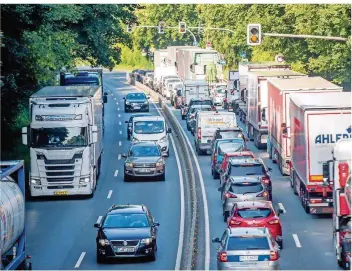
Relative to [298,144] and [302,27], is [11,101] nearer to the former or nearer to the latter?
[298,144]

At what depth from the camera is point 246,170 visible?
130 ft

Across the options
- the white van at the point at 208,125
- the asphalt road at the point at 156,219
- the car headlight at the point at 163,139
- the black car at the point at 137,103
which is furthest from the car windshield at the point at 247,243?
the black car at the point at 137,103

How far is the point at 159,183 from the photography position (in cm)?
4662

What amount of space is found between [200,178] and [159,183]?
1970 mm

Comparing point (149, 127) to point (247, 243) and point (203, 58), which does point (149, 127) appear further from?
point (203, 58)

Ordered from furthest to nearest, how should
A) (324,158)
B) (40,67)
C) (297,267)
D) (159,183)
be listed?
1. (159,183)
2. (40,67)
3. (324,158)
4. (297,267)

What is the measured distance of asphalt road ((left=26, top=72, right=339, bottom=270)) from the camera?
99.2 ft

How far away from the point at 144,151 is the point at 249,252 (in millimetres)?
22530

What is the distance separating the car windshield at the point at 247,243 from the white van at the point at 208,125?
94.7 ft

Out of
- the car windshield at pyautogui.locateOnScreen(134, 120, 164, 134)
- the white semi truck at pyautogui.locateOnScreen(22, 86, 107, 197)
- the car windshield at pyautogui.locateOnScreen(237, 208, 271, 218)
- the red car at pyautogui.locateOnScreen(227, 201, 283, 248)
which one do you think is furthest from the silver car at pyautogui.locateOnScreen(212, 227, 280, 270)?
the car windshield at pyautogui.locateOnScreen(134, 120, 164, 134)

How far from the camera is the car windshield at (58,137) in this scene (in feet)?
136

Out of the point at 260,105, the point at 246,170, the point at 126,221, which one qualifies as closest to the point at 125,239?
the point at 126,221

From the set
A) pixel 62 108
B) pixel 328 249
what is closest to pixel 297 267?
pixel 328 249

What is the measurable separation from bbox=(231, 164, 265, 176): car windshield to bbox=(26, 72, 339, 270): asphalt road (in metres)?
1.45
